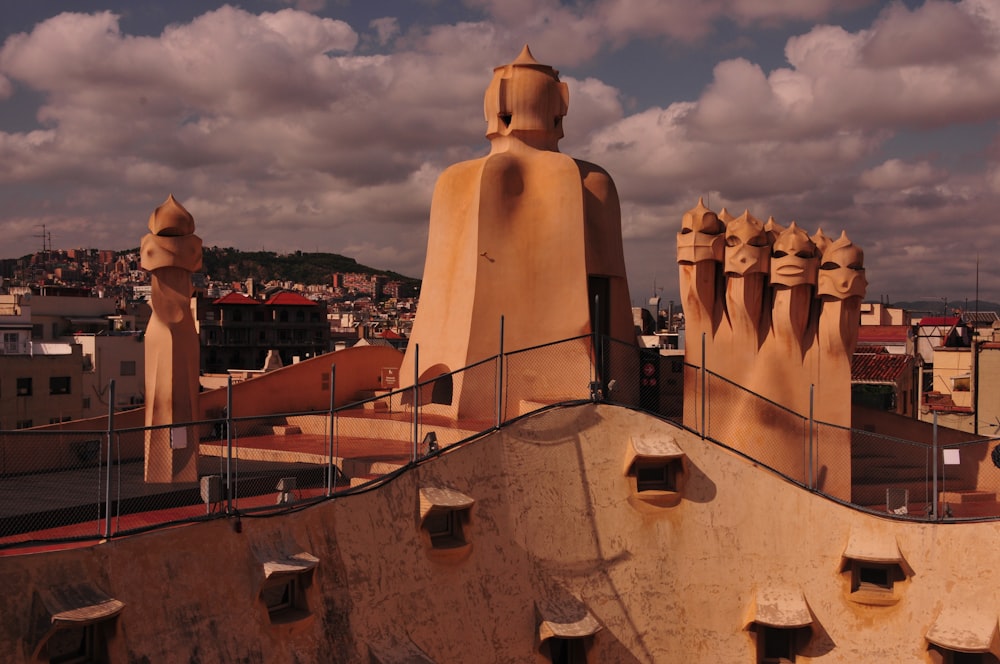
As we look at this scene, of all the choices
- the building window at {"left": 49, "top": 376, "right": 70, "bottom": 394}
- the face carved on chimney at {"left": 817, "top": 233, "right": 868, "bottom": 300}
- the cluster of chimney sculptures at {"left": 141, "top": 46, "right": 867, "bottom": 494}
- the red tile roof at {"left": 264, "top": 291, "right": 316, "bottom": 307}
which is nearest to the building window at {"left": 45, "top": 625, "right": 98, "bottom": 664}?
the cluster of chimney sculptures at {"left": 141, "top": 46, "right": 867, "bottom": 494}

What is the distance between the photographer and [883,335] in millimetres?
53844

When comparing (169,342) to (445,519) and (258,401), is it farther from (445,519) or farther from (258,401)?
(258,401)

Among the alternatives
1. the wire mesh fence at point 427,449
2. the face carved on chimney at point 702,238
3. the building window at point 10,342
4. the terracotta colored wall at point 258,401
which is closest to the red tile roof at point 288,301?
the building window at point 10,342

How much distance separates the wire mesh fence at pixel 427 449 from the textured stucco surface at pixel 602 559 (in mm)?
526

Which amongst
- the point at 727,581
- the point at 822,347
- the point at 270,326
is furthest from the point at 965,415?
the point at 270,326

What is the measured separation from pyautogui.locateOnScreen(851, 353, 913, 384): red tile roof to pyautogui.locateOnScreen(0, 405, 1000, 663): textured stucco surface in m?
18.0

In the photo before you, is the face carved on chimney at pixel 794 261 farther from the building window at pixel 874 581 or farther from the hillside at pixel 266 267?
the hillside at pixel 266 267

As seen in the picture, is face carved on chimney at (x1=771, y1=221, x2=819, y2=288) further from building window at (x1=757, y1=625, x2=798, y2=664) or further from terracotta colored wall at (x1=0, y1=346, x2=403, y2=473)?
terracotta colored wall at (x1=0, y1=346, x2=403, y2=473)

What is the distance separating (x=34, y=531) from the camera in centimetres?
1304

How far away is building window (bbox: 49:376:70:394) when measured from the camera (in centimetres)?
3625

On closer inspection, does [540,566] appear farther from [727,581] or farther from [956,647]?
[956,647]

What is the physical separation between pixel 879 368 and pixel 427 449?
81.2 ft

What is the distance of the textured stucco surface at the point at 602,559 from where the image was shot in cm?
1429

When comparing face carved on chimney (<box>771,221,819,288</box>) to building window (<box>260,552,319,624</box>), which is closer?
building window (<box>260,552,319,624</box>)
